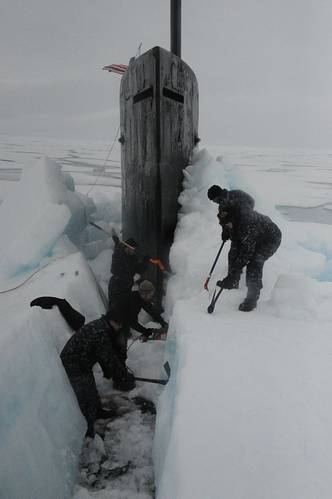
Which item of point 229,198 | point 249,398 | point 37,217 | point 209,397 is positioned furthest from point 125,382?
point 37,217

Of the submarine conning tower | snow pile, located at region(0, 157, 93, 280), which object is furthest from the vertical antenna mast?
snow pile, located at region(0, 157, 93, 280)

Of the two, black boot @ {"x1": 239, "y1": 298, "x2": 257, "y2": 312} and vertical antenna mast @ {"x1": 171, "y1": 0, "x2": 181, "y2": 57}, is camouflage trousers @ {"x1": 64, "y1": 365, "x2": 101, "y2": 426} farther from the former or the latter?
vertical antenna mast @ {"x1": 171, "y1": 0, "x2": 181, "y2": 57}

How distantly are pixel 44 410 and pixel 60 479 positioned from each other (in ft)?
1.42

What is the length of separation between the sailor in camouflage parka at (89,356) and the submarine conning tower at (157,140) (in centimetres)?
233

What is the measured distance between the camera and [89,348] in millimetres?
3008

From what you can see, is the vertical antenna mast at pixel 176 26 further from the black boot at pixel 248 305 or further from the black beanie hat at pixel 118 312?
the black beanie hat at pixel 118 312

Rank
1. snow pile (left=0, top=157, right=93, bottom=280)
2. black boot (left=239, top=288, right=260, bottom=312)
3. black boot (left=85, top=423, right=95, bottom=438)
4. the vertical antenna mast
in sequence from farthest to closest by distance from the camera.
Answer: the vertical antenna mast, snow pile (left=0, top=157, right=93, bottom=280), black boot (left=239, top=288, right=260, bottom=312), black boot (left=85, top=423, right=95, bottom=438)

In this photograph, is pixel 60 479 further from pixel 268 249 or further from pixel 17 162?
pixel 17 162

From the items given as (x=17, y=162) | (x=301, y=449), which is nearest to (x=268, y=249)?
(x=301, y=449)

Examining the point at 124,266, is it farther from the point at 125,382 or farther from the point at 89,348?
the point at 89,348

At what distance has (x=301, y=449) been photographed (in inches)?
70.7

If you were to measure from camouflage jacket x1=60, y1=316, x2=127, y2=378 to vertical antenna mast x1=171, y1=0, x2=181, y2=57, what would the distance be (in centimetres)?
514

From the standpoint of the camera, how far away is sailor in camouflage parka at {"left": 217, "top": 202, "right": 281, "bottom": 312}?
3363 millimetres

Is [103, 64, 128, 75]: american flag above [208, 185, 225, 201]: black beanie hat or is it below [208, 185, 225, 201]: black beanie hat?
above
